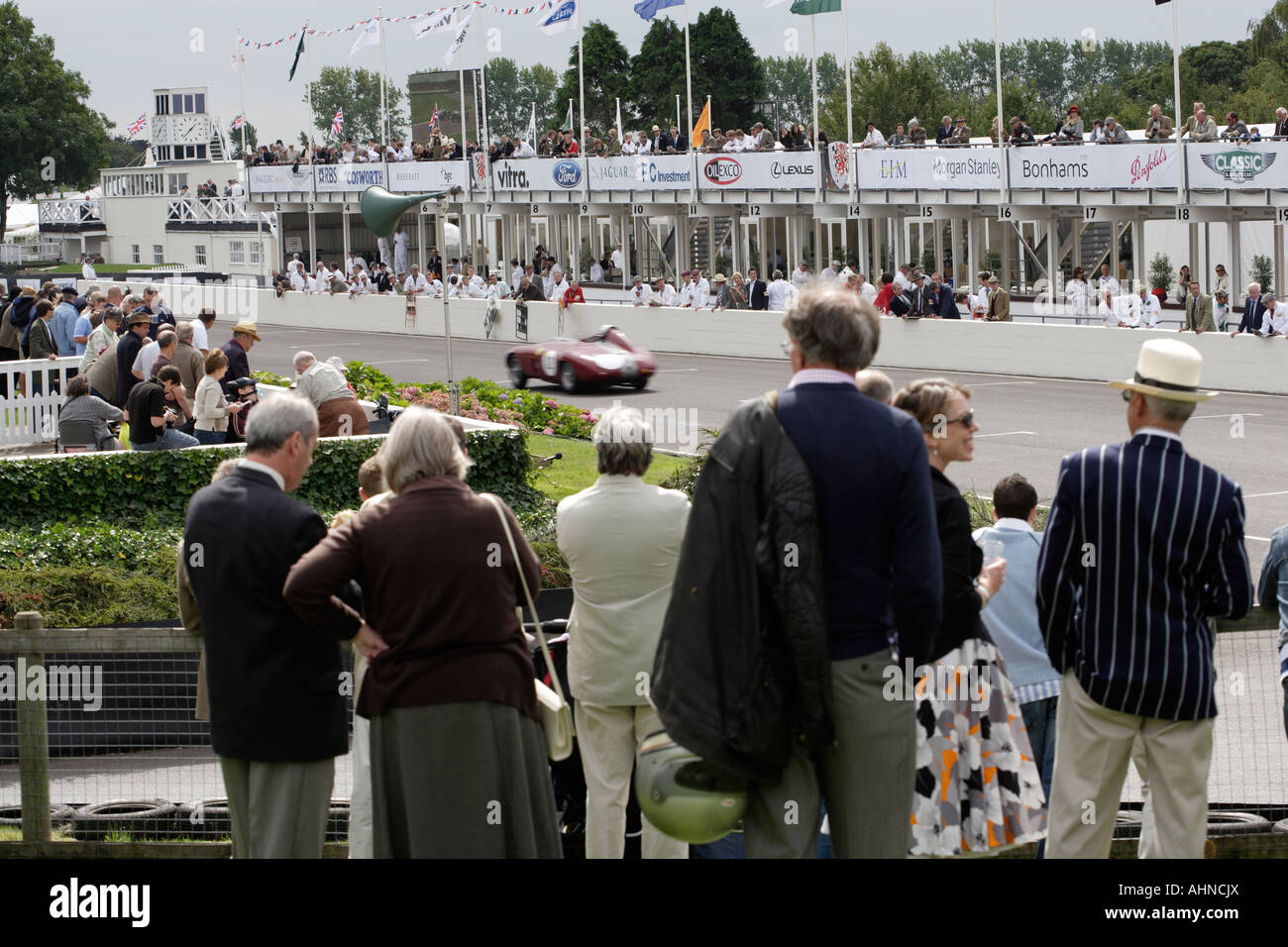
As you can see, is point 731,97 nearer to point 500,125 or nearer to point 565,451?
point 565,451

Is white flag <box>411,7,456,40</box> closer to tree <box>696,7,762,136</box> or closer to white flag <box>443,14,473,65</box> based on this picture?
white flag <box>443,14,473,65</box>

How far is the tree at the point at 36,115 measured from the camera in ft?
333

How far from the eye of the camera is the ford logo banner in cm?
5012

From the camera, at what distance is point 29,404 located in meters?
19.6

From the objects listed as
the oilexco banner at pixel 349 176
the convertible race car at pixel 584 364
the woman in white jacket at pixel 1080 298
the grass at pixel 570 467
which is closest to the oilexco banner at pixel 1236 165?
the woman in white jacket at pixel 1080 298

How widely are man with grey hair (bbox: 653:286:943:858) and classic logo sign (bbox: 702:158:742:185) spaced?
135ft

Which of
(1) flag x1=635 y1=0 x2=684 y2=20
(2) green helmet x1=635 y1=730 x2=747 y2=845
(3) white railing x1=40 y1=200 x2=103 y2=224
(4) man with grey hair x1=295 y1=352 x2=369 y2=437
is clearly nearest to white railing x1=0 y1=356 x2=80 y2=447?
(4) man with grey hair x1=295 y1=352 x2=369 y2=437

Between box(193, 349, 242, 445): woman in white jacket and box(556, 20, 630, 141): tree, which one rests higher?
box(556, 20, 630, 141): tree

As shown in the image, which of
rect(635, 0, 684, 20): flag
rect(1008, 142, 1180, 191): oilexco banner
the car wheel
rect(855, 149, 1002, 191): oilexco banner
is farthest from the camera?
rect(635, 0, 684, 20): flag

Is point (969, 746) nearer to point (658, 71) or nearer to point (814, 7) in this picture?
point (814, 7)

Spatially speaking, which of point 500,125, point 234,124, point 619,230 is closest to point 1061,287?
point 619,230

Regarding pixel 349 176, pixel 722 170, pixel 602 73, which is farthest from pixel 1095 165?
pixel 602 73

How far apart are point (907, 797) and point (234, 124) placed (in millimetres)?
151330
